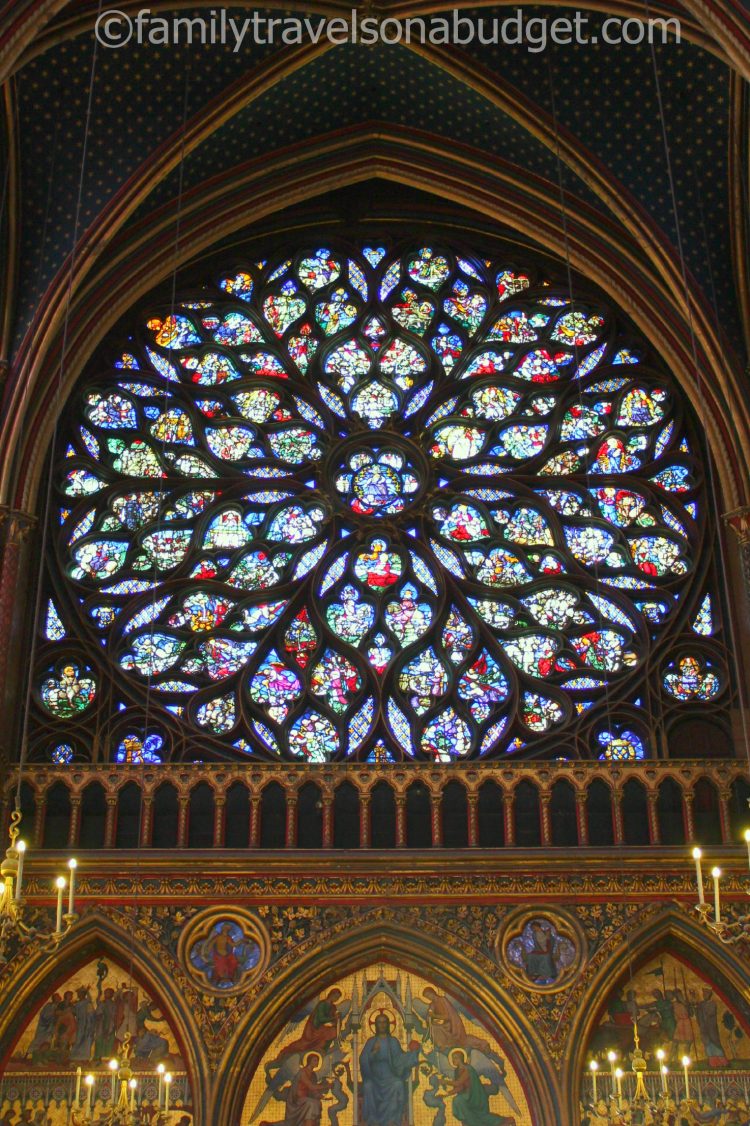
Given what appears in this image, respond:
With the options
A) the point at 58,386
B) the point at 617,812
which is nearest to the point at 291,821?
the point at 617,812

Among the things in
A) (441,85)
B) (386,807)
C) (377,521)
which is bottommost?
(386,807)

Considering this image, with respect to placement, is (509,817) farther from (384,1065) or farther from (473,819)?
(384,1065)

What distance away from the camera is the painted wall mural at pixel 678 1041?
13.9 m

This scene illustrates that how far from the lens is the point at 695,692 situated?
52.6 ft

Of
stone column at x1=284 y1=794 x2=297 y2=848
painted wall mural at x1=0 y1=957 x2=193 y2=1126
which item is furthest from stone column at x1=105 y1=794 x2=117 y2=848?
stone column at x1=284 y1=794 x2=297 y2=848

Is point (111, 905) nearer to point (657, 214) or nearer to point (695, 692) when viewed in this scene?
point (695, 692)

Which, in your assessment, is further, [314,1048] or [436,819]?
[436,819]

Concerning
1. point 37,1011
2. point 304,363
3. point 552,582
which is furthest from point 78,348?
point 37,1011

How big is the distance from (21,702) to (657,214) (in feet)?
25.6

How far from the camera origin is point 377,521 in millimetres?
17094

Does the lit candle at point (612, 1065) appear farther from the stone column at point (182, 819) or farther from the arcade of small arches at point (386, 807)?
the stone column at point (182, 819)

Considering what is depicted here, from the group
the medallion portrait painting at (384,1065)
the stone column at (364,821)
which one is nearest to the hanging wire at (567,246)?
the stone column at (364,821)

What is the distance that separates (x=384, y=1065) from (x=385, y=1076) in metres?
A: 0.09

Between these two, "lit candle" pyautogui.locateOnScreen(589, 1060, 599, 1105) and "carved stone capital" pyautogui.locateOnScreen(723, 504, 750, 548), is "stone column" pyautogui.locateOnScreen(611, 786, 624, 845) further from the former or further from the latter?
"carved stone capital" pyautogui.locateOnScreen(723, 504, 750, 548)
